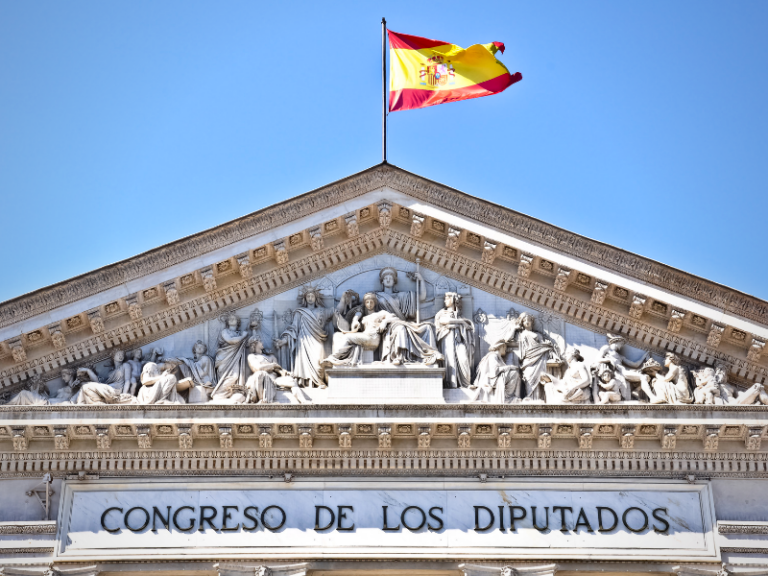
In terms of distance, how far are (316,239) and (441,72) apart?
469 centimetres

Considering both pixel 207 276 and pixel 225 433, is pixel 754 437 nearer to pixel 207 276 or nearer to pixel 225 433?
pixel 225 433

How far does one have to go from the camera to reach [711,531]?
79.3ft

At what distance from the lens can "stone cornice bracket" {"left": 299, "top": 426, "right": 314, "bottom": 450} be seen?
80.3 ft

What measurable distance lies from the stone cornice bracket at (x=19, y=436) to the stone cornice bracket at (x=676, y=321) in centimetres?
1052

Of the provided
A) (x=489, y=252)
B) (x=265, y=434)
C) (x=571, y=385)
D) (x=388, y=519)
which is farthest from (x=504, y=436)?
(x=265, y=434)

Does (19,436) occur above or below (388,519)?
above

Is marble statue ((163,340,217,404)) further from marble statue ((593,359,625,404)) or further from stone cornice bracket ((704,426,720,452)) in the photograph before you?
stone cornice bracket ((704,426,720,452))

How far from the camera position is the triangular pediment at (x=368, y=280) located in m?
25.6

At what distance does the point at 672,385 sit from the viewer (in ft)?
82.7

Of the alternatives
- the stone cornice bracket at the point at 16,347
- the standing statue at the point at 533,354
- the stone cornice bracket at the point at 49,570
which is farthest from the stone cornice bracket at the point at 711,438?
the stone cornice bracket at the point at 16,347

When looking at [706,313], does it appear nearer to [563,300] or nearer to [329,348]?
[563,300]

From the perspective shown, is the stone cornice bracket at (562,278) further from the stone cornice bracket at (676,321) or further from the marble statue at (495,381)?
the stone cornice bracket at (676,321)

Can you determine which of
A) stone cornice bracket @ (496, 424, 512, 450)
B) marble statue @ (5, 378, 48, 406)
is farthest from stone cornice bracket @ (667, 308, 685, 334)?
marble statue @ (5, 378, 48, 406)

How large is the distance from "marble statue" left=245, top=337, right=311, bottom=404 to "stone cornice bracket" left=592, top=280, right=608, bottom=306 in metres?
5.07
